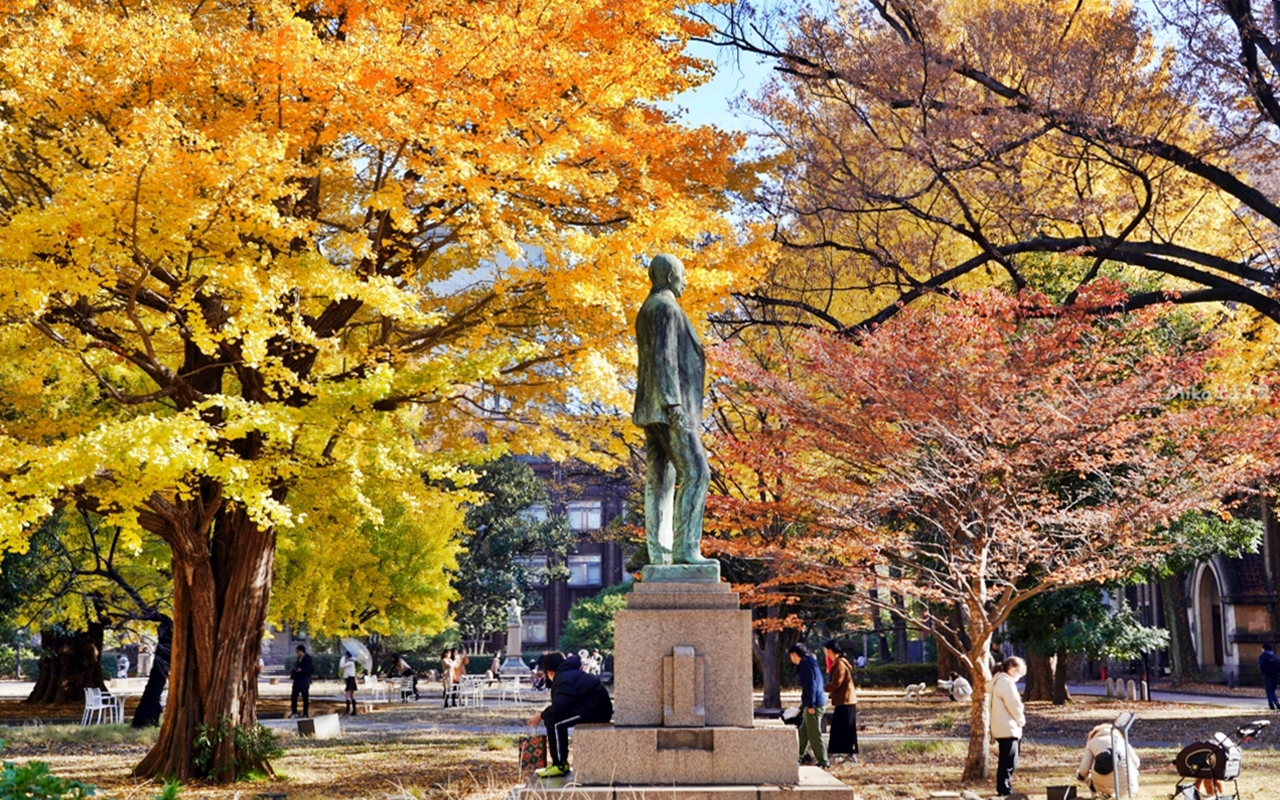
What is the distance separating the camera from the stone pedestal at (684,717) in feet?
28.5

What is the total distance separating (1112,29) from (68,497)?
14018mm

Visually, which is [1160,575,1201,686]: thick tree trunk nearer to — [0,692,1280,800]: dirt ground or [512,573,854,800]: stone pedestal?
[0,692,1280,800]: dirt ground

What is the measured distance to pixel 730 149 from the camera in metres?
14.8

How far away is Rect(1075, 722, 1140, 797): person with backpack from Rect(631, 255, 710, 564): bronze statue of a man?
197 inches

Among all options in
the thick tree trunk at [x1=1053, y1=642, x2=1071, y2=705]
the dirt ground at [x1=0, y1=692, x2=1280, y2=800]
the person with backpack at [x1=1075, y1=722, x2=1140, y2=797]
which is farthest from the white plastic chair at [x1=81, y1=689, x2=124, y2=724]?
the thick tree trunk at [x1=1053, y1=642, x2=1071, y2=705]

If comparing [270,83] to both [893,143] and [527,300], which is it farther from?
[893,143]

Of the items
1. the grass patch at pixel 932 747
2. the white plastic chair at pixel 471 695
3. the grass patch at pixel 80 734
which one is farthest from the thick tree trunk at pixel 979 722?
the white plastic chair at pixel 471 695

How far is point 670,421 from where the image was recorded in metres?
9.67

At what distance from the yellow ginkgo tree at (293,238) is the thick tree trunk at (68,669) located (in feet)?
57.2

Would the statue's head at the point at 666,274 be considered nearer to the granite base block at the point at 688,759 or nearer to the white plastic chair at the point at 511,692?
the granite base block at the point at 688,759

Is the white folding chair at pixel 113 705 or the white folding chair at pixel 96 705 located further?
the white folding chair at pixel 113 705

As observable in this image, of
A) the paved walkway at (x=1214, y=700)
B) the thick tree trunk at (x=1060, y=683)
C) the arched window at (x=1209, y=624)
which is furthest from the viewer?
the arched window at (x=1209, y=624)

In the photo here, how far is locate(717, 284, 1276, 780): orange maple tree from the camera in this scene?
46.2 feet

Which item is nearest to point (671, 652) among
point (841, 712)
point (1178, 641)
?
point (841, 712)
